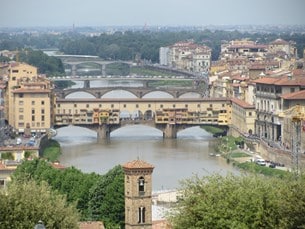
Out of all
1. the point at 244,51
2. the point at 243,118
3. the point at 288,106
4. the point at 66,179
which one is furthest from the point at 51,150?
the point at 244,51

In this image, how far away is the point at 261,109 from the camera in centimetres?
3409

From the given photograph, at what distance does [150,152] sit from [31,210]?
16.5 metres

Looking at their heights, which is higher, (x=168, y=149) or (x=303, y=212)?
(x=303, y=212)

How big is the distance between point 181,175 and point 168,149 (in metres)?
6.13

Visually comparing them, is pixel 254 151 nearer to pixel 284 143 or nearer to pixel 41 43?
pixel 284 143

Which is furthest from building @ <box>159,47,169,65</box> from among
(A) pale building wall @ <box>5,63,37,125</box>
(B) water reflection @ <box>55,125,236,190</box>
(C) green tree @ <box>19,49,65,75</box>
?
(B) water reflection @ <box>55,125,236,190</box>

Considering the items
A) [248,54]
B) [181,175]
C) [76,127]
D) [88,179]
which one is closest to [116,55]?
[248,54]

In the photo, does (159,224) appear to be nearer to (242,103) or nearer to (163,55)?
(242,103)

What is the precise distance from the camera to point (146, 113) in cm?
3762

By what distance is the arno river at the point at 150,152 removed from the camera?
25.7 metres

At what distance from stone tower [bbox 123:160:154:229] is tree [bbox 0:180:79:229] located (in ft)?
4.46

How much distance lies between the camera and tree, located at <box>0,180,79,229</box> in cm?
1327

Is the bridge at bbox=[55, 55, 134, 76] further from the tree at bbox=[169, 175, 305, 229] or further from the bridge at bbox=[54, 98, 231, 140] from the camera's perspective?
the tree at bbox=[169, 175, 305, 229]

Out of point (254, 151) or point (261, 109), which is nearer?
point (254, 151)
